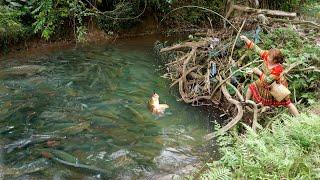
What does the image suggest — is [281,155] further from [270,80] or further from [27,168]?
[27,168]

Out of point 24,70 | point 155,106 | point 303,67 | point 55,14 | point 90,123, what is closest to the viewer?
point 90,123

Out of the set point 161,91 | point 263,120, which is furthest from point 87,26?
point 263,120

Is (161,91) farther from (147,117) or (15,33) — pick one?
(15,33)

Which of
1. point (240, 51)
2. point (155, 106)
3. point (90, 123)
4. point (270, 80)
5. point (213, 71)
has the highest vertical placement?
point (240, 51)

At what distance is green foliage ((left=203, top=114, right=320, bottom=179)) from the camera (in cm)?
429

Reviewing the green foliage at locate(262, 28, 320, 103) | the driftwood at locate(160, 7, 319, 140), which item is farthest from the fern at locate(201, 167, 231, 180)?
the green foliage at locate(262, 28, 320, 103)

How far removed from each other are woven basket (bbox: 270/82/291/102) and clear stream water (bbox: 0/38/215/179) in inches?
59.8

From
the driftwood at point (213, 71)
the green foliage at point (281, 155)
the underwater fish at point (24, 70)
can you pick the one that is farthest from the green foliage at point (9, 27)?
the green foliage at point (281, 155)

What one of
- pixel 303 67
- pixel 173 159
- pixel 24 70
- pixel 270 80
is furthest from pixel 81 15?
pixel 270 80

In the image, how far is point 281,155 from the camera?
441 centimetres

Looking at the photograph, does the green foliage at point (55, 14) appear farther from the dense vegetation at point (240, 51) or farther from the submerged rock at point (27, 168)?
the submerged rock at point (27, 168)

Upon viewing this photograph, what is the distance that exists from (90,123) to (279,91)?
3.46m

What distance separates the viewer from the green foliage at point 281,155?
14.1 feet

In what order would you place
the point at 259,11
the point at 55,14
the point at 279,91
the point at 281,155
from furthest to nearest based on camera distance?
the point at 55,14 → the point at 259,11 → the point at 279,91 → the point at 281,155
